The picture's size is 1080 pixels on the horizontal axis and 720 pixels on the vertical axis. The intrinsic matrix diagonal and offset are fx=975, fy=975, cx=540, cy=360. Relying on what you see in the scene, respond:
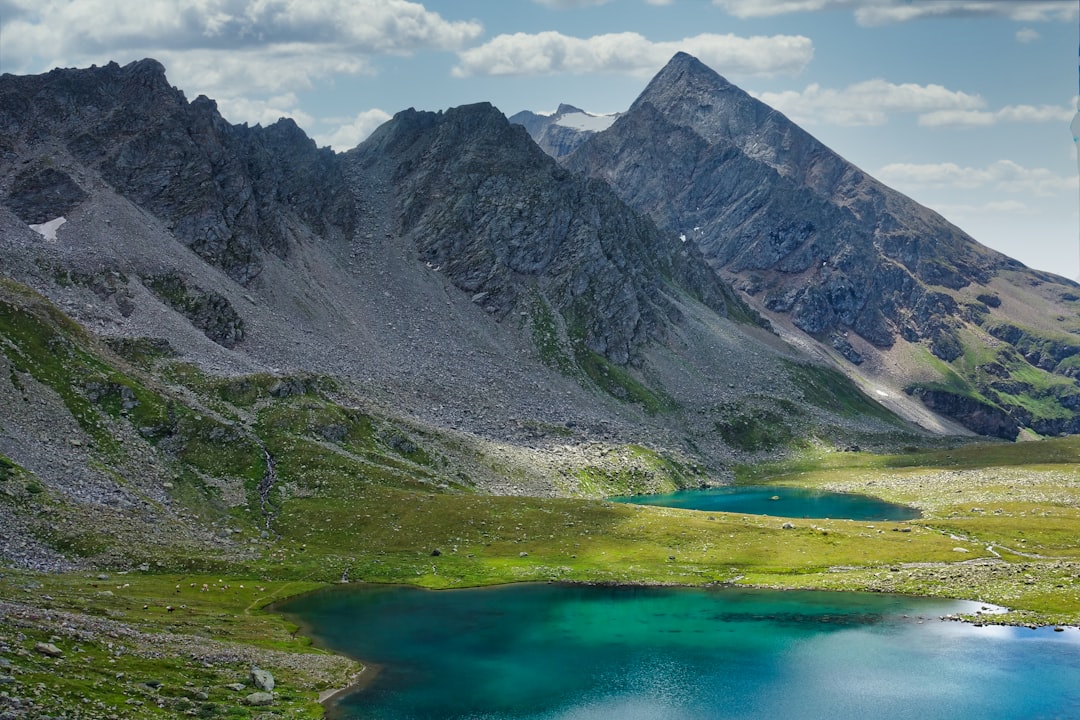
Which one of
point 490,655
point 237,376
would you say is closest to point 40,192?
point 237,376

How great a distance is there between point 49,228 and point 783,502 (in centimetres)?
14070

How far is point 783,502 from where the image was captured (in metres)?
176

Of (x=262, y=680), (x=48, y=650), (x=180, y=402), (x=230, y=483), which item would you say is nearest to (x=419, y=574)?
(x=230, y=483)

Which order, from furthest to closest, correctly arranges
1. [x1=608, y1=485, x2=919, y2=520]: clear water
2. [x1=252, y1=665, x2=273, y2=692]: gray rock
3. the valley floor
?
[x1=608, y1=485, x2=919, y2=520]: clear water
[x1=252, y1=665, x2=273, y2=692]: gray rock
the valley floor

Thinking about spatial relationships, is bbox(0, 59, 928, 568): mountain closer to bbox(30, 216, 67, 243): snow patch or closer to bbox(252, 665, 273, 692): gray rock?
bbox(30, 216, 67, 243): snow patch

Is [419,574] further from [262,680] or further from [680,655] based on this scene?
[262,680]

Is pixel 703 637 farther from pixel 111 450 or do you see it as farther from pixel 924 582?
pixel 111 450

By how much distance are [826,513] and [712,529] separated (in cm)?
4639

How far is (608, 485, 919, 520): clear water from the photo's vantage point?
16062 centimetres

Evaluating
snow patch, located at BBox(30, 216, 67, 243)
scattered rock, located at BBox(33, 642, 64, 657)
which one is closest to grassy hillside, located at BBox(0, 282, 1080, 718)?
scattered rock, located at BBox(33, 642, 64, 657)

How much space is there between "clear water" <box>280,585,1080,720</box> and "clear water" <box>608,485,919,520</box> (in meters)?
63.3

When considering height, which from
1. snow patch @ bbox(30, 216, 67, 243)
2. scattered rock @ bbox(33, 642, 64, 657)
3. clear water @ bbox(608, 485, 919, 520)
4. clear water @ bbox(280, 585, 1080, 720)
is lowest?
clear water @ bbox(608, 485, 919, 520)

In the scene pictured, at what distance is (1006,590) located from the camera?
9681 cm

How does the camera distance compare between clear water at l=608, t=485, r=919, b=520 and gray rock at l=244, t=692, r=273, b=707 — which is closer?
gray rock at l=244, t=692, r=273, b=707
